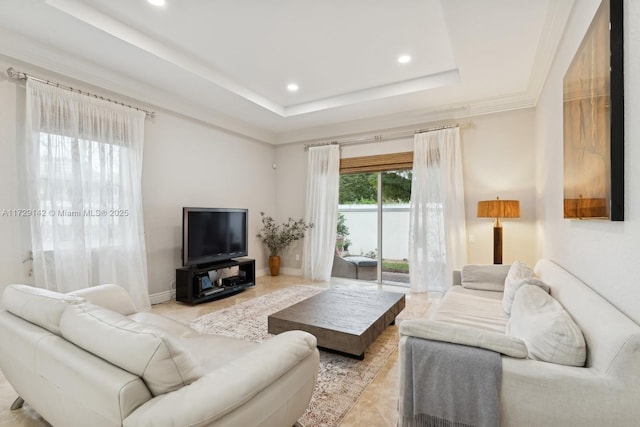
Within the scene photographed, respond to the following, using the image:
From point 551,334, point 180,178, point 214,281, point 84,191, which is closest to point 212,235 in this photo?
point 214,281

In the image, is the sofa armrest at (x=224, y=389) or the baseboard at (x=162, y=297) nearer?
the sofa armrest at (x=224, y=389)

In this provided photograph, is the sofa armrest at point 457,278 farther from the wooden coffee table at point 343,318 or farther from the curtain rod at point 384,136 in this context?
the curtain rod at point 384,136

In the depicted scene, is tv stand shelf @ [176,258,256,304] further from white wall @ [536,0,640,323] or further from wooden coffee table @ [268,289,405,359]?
white wall @ [536,0,640,323]

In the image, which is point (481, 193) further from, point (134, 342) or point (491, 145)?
point (134, 342)

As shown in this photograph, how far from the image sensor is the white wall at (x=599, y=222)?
1248mm

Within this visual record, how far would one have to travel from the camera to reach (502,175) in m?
4.34

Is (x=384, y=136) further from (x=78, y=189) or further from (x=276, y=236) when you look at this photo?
(x=78, y=189)

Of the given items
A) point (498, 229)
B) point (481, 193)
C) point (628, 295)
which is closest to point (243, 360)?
point (628, 295)

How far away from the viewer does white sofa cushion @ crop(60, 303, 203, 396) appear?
1.02m

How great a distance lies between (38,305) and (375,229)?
4620 mm

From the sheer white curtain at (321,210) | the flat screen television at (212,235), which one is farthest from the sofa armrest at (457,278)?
the flat screen television at (212,235)

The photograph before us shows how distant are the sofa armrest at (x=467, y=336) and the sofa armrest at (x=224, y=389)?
1.74ft

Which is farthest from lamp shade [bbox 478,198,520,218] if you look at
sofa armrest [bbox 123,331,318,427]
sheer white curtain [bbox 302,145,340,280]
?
sofa armrest [bbox 123,331,318,427]

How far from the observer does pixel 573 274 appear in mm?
2111
